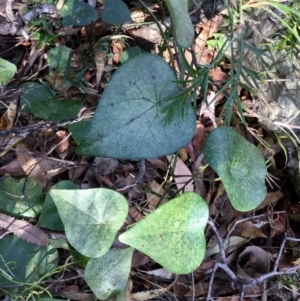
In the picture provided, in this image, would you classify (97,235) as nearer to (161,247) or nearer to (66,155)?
(161,247)

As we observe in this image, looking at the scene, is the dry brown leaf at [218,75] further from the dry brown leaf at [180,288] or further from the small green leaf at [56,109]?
the dry brown leaf at [180,288]

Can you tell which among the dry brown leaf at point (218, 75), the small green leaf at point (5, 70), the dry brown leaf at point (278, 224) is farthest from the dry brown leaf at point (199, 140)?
the small green leaf at point (5, 70)

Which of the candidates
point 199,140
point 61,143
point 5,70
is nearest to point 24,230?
point 61,143

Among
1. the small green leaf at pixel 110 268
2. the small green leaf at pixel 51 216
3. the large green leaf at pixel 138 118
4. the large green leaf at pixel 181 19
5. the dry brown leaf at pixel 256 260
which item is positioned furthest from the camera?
the dry brown leaf at pixel 256 260

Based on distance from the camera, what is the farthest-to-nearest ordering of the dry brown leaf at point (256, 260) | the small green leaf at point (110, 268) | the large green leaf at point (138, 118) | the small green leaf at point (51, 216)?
the dry brown leaf at point (256, 260) → the small green leaf at point (51, 216) → the small green leaf at point (110, 268) → the large green leaf at point (138, 118)

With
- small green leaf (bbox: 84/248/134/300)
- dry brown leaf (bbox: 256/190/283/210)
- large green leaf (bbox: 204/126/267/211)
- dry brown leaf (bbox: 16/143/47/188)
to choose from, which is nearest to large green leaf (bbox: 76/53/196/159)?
large green leaf (bbox: 204/126/267/211)

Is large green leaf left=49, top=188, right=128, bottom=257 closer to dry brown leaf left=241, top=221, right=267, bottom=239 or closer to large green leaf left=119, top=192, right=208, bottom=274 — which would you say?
large green leaf left=119, top=192, right=208, bottom=274

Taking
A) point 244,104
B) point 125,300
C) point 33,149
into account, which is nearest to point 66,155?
point 33,149
